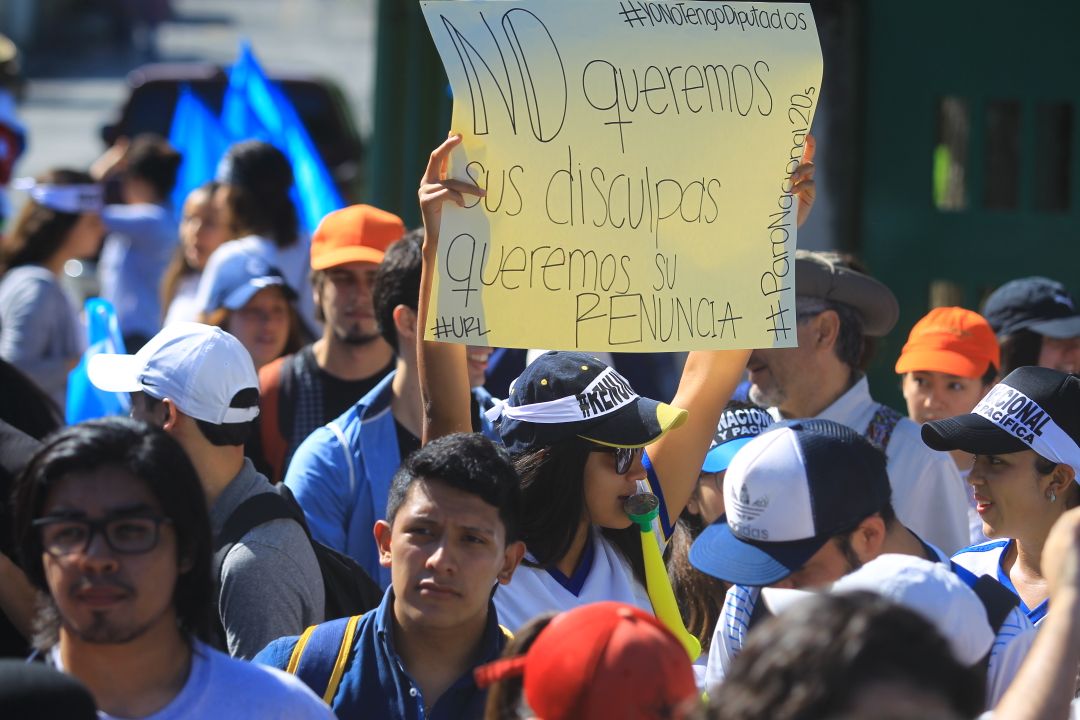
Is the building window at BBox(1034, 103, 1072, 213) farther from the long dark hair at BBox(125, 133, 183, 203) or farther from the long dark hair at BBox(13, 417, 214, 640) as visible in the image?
the long dark hair at BBox(13, 417, 214, 640)

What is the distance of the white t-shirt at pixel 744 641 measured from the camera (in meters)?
2.77

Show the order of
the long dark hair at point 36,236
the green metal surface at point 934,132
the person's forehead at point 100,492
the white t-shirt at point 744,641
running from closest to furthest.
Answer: the person's forehead at point 100,492 → the white t-shirt at point 744,641 → the long dark hair at point 36,236 → the green metal surface at point 934,132

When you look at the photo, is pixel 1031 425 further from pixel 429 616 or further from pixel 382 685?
pixel 382 685

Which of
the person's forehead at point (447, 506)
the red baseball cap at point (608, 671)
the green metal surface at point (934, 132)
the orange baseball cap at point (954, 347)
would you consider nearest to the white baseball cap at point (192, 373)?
the person's forehead at point (447, 506)

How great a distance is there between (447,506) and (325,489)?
106 cm

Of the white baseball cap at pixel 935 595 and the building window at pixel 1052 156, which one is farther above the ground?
the building window at pixel 1052 156

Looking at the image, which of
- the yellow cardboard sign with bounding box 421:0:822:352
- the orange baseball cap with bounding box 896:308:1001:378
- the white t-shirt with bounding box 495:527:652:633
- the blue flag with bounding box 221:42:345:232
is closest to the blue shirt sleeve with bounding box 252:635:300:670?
the white t-shirt with bounding box 495:527:652:633

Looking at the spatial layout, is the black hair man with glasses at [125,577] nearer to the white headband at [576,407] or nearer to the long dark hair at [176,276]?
the white headband at [576,407]

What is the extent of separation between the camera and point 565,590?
342cm

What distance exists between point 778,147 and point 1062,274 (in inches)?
153

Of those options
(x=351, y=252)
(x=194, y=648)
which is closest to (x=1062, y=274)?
(x=351, y=252)

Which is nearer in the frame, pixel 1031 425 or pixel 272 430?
pixel 1031 425

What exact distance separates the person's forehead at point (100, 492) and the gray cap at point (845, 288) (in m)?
2.51

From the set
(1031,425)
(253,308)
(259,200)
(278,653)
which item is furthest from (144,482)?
(259,200)
